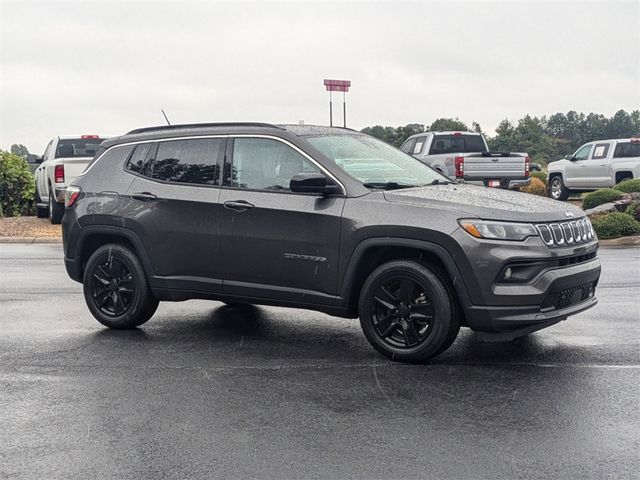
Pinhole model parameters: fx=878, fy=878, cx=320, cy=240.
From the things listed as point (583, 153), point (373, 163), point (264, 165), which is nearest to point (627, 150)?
point (583, 153)

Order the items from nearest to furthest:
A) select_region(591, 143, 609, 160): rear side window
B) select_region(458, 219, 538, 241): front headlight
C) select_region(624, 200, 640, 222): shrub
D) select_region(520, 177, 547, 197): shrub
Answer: select_region(458, 219, 538, 241): front headlight, select_region(624, 200, 640, 222): shrub, select_region(591, 143, 609, 160): rear side window, select_region(520, 177, 547, 197): shrub

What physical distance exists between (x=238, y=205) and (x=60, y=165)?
41.7ft

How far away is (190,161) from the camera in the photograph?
7844 mm

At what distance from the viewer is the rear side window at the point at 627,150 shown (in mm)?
27031

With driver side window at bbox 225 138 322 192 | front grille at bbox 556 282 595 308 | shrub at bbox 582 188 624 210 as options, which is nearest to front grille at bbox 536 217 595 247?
front grille at bbox 556 282 595 308

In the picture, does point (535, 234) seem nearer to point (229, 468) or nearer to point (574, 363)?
point (574, 363)

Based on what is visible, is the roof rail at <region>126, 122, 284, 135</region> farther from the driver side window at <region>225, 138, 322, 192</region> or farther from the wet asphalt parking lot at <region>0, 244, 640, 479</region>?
the wet asphalt parking lot at <region>0, 244, 640, 479</region>

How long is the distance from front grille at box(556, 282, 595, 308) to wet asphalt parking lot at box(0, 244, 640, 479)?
0.48 m

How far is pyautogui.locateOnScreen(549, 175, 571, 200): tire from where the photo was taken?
28.9 m

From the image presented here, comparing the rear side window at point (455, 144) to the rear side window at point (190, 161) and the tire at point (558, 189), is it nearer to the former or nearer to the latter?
the tire at point (558, 189)

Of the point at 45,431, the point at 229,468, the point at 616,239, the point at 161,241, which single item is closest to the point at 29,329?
the point at 161,241

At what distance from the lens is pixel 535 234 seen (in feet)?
20.8

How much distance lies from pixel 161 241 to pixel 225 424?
2.87 meters

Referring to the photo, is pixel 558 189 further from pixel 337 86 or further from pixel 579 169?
pixel 337 86
